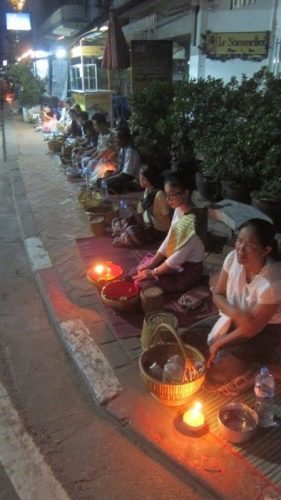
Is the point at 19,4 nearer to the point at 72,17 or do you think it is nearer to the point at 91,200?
the point at 72,17

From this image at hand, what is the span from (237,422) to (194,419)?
34cm

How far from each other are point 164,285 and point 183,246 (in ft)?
1.85

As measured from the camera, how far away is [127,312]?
477 centimetres

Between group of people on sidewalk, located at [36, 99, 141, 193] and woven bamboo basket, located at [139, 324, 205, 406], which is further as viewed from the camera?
group of people on sidewalk, located at [36, 99, 141, 193]

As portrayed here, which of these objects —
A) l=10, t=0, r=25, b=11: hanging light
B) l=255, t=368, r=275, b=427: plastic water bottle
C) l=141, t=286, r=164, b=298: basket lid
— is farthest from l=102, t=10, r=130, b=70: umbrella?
l=10, t=0, r=25, b=11: hanging light

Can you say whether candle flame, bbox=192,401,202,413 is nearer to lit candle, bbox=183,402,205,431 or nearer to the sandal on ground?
lit candle, bbox=183,402,205,431

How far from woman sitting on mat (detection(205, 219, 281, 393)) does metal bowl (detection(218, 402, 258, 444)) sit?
326 millimetres

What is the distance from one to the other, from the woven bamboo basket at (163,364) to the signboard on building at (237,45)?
6.91 m

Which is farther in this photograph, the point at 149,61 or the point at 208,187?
the point at 149,61

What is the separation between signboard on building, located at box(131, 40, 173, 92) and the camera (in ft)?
36.1

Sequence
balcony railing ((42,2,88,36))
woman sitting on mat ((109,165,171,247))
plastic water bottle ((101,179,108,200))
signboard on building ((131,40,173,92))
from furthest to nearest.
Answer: balcony railing ((42,2,88,36))
signboard on building ((131,40,173,92))
plastic water bottle ((101,179,108,200))
woman sitting on mat ((109,165,171,247))

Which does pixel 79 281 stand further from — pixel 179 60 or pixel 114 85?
pixel 114 85

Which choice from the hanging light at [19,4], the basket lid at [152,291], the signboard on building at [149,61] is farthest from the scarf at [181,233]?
the hanging light at [19,4]

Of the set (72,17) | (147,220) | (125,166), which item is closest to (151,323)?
(147,220)
